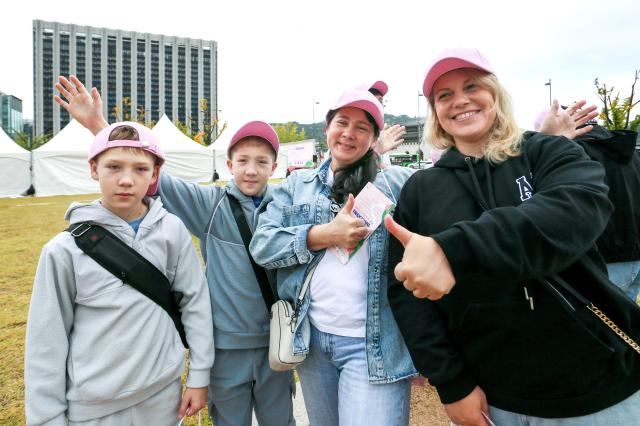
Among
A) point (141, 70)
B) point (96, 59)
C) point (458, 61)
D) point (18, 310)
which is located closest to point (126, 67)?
point (141, 70)

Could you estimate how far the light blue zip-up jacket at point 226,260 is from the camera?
6.27 feet

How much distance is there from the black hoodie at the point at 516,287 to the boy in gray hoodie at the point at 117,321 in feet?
3.23

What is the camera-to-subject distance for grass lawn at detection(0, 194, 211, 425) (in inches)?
111

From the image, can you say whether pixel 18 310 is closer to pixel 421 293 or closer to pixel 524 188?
pixel 421 293

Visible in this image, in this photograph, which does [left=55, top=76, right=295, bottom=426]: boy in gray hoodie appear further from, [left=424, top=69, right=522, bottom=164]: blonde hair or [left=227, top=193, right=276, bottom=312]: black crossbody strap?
[left=424, top=69, right=522, bottom=164]: blonde hair

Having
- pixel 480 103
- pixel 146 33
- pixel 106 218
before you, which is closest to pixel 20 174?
pixel 106 218

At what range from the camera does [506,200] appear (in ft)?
4.03

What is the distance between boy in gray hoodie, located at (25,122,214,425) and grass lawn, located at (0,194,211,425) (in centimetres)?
123

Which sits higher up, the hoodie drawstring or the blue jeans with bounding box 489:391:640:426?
the hoodie drawstring

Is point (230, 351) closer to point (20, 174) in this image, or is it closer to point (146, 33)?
point (20, 174)

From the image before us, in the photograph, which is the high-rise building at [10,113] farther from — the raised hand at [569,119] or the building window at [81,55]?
the raised hand at [569,119]

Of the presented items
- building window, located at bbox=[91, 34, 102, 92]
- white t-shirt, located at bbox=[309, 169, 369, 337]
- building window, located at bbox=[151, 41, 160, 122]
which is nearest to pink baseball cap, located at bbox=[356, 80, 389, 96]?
white t-shirt, located at bbox=[309, 169, 369, 337]

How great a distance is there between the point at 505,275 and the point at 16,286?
6.46m

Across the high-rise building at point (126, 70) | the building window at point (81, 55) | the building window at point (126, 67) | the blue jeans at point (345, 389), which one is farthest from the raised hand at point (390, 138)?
the building window at point (81, 55)
